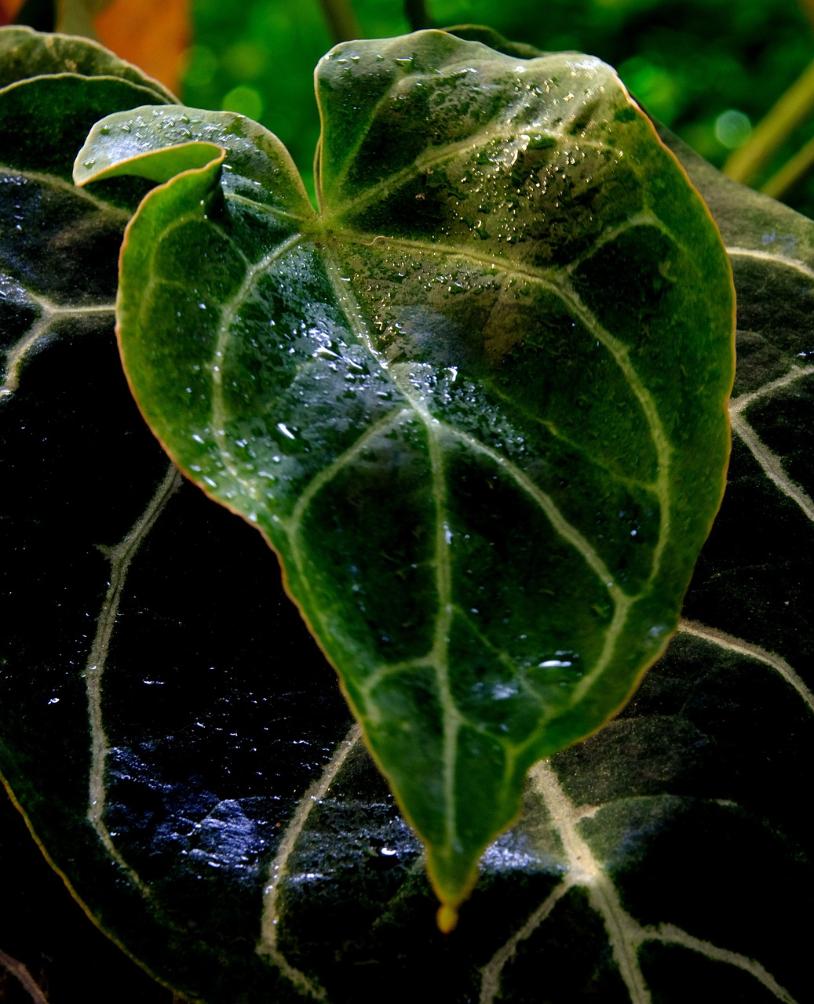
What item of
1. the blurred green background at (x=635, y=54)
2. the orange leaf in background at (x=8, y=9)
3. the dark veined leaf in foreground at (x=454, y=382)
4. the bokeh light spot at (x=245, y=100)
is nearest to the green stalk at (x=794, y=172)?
the dark veined leaf in foreground at (x=454, y=382)

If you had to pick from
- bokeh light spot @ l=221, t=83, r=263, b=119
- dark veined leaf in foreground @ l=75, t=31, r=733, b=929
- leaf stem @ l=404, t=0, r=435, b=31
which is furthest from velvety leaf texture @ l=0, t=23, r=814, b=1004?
bokeh light spot @ l=221, t=83, r=263, b=119

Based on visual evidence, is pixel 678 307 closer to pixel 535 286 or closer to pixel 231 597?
pixel 535 286

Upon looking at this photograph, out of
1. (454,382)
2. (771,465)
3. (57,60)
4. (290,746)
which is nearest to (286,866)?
(290,746)

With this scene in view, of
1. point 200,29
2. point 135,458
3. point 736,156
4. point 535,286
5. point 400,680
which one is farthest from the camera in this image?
point 200,29

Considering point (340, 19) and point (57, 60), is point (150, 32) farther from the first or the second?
point (57, 60)

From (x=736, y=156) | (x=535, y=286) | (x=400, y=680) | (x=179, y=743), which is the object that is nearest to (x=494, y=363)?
(x=535, y=286)
